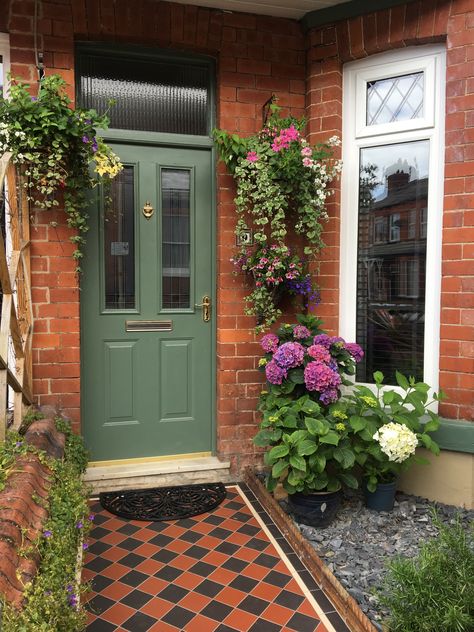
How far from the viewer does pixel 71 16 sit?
10.5 feet

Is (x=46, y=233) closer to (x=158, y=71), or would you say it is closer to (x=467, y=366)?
(x=158, y=71)

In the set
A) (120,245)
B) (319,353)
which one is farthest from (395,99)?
(120,245)

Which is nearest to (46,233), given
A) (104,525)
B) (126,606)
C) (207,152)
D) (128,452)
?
(207,152)

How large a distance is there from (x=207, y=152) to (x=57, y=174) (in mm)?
1152

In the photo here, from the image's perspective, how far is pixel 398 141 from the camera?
338 cm

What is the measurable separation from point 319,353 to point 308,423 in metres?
0.42

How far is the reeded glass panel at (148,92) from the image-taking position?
3.43 meters

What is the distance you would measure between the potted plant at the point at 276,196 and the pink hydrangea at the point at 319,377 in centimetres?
65

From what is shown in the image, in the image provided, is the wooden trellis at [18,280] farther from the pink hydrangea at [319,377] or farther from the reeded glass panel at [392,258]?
the reeded glass panel at [392,258]

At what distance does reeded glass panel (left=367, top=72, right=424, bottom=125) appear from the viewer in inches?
131

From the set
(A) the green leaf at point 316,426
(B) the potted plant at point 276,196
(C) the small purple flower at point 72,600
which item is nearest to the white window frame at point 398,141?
(B) the potted plant at point 276,196

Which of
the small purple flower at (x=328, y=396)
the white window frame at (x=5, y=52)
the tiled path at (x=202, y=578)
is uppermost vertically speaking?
the white window frame at (x=5, y=52)

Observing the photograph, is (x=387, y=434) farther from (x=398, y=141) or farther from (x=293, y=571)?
(x=398, y=141)

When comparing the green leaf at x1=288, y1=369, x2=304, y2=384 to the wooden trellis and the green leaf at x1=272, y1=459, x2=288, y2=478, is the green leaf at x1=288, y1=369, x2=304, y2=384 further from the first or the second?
the wooden trellis
